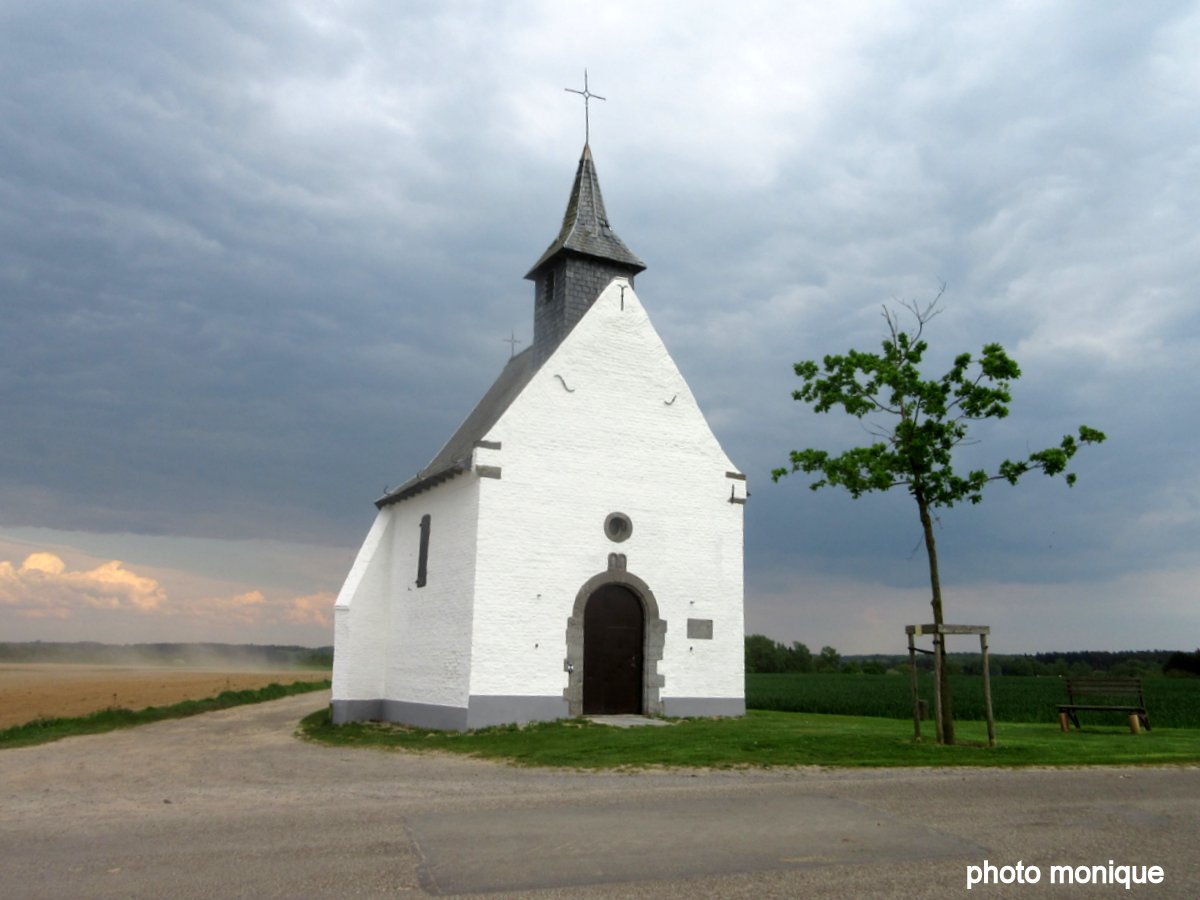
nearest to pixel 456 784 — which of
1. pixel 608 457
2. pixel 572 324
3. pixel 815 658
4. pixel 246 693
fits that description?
pixel 608 457

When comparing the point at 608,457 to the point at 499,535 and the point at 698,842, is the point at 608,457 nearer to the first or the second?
the point at 499,535

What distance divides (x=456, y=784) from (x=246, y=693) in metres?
23.6

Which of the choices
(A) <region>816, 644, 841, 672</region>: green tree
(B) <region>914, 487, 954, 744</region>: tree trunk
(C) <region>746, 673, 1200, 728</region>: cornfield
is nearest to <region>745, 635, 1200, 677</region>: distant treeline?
(A) <region>816, 644, 841, 672</region>: green tree

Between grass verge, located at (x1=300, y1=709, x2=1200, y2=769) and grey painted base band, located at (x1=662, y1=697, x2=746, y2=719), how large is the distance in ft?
4.32

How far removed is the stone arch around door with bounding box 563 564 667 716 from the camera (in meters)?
19.3

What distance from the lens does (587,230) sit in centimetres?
2347

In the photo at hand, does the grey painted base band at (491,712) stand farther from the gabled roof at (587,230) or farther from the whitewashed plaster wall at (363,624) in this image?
the gabled roof at (587,230)

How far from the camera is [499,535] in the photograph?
62.7ft

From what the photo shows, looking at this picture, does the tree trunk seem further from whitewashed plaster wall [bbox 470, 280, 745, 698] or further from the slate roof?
the slate roof

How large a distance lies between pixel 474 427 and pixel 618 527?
5.77m

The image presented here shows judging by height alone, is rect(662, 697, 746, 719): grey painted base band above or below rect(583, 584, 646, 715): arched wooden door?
below

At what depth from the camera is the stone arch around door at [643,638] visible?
63.4 feet

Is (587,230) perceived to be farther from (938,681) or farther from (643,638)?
(938,681)

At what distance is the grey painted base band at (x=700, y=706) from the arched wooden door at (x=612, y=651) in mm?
672
